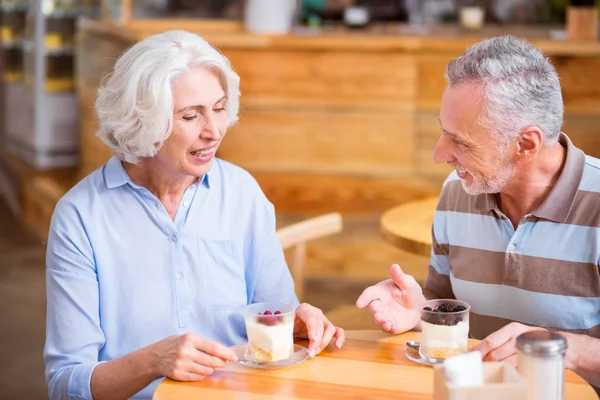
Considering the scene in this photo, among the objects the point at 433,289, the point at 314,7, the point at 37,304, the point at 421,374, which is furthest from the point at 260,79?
the point at 421,374

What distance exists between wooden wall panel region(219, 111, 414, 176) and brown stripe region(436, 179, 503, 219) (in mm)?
2806

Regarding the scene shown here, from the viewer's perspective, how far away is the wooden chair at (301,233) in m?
2.81

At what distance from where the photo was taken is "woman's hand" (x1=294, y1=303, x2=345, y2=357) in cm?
183

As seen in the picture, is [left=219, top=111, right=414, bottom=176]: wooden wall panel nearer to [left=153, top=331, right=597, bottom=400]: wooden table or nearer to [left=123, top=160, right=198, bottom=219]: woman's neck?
[left=123, top=160, right=198, bottom=219]: woman's neck

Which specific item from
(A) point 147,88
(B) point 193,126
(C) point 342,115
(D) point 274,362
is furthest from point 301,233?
(C) point 342,115

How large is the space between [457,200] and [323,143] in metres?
2.91

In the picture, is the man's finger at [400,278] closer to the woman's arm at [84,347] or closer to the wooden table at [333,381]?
the wooden table at [333,381]

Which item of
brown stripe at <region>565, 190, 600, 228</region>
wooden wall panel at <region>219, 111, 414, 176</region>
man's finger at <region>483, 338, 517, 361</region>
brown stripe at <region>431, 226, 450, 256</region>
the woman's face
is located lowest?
wooden wall panel at <region>219, 111, 414, 176</region>

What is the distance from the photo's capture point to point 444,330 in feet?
5.66

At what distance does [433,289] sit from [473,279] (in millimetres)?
161

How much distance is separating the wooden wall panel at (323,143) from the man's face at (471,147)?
3.02 meters

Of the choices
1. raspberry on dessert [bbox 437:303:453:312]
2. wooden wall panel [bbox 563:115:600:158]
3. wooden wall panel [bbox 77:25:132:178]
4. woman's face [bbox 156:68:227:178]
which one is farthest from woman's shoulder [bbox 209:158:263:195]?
wooden wall panel [bbox 77:25:132:178]

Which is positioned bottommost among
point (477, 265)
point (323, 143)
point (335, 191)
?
point (335, 191)

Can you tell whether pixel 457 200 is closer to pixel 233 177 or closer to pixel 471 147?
pixel 471 147
